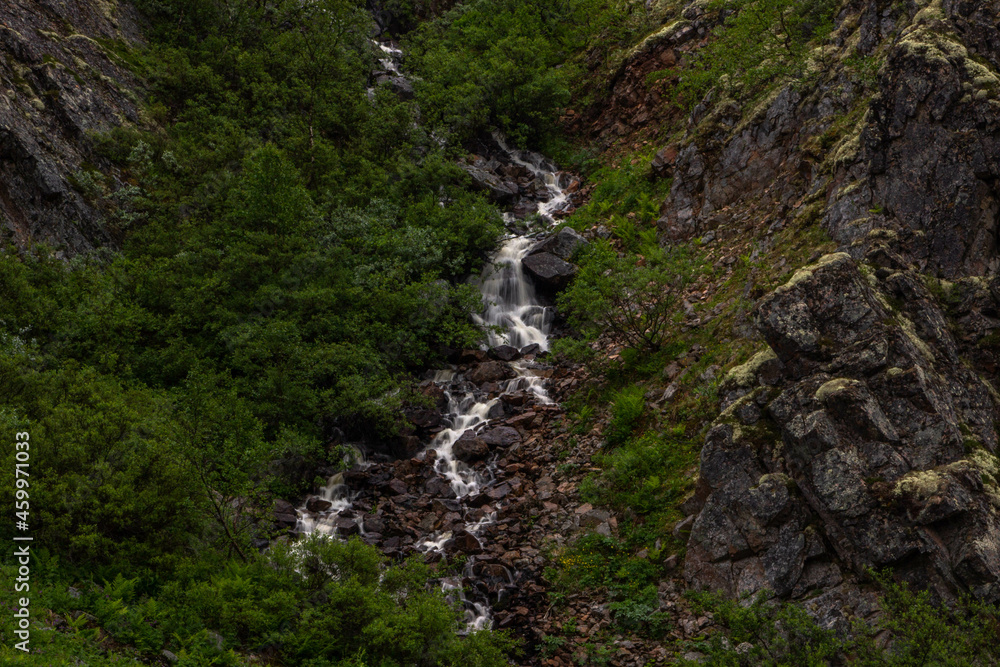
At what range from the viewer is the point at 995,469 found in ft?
38.3

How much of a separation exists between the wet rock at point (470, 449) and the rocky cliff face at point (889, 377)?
6.11m

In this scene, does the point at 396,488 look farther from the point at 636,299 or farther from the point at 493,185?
the point at 493,185

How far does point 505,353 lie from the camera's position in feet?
72.9

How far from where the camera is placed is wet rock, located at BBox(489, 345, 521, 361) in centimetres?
2211

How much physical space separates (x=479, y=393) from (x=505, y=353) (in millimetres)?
1978

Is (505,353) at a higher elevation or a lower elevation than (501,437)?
higher

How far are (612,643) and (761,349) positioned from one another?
7015 millimetres

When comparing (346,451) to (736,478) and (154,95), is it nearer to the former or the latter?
(736,478)

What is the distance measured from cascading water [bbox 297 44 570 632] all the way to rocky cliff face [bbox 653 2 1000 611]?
5222mm

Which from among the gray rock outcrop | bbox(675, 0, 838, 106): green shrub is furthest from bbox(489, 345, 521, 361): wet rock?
bbox(675, 0, 838, 106): green shrub

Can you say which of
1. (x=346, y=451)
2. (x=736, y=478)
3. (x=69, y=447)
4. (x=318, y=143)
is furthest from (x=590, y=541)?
(x=318, y=143)

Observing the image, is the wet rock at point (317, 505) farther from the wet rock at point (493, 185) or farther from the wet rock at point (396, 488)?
the wet rock at point (493, 185)

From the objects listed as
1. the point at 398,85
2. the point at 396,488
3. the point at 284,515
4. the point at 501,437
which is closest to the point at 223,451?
the point at 284,515

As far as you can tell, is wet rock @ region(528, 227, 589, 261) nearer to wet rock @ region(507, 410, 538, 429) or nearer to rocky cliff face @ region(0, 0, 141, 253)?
wet rock @ region(507, 410, 538, 429)
